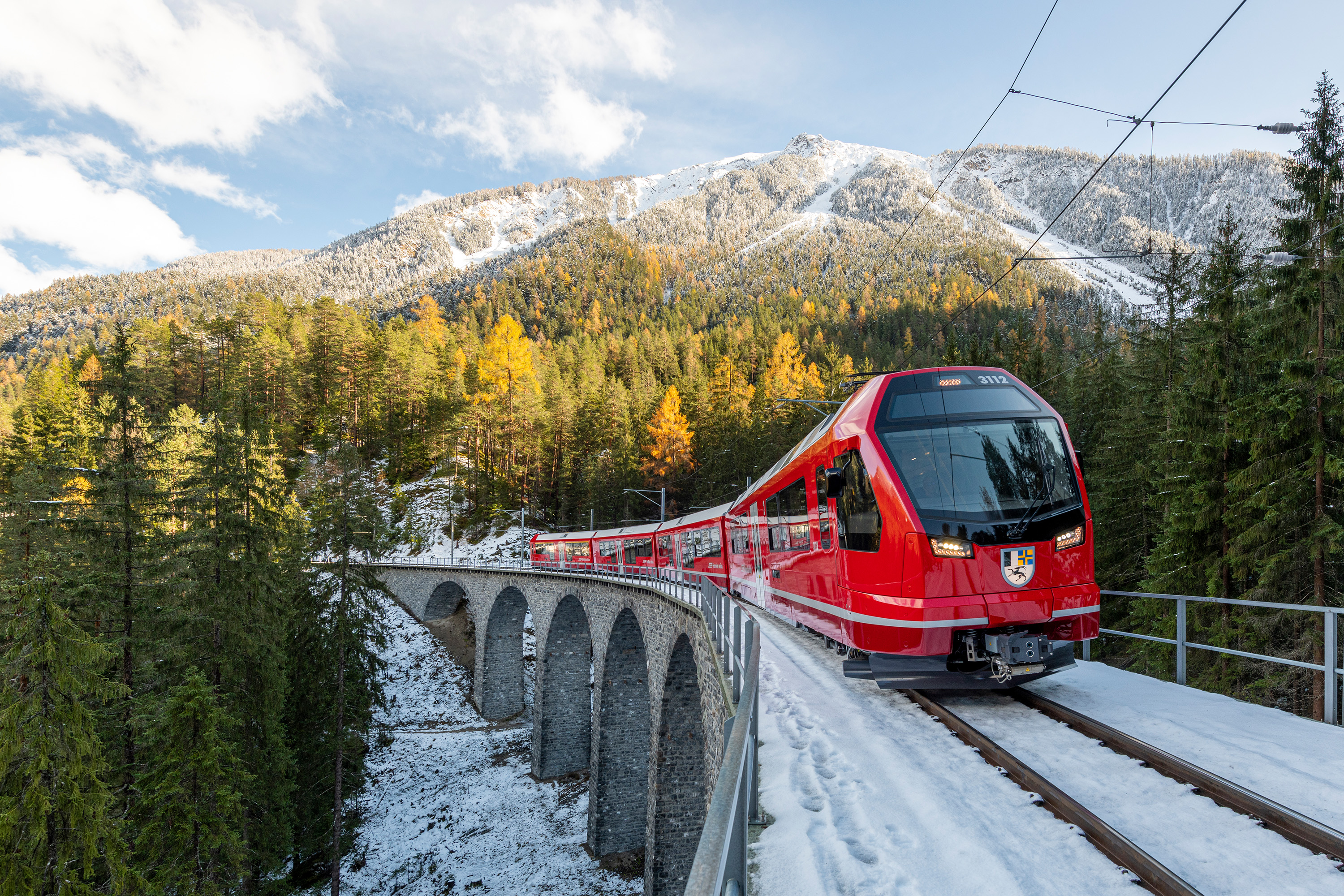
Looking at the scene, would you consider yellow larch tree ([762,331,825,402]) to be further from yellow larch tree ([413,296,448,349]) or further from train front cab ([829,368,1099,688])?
train front cab ([829,368,1099,688])

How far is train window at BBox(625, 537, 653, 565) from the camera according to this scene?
2483 centimetres

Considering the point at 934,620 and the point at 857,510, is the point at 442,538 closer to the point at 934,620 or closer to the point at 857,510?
the point at 857,510

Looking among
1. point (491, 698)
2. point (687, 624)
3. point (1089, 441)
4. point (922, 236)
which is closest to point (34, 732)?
point (687, 624)

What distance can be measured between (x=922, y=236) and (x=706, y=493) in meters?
137

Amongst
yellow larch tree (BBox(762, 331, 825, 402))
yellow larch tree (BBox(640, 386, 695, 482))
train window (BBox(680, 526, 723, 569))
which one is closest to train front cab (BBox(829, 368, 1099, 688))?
train window (BBox(680, 526, 723, 569))

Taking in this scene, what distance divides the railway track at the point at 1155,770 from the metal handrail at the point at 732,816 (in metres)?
1.90

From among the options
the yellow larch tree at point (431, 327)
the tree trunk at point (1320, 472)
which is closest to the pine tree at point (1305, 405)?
the tree trunk at point (1320, 472)

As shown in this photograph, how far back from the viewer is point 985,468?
706 cm

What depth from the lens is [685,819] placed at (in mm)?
14438

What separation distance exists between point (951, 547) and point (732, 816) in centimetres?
515

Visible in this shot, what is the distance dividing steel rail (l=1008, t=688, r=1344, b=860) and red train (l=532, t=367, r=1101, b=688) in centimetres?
94

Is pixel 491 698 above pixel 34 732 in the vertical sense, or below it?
below

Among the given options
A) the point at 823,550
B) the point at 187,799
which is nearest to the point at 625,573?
the point at 187,799

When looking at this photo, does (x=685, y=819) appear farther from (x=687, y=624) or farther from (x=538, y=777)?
(x=538, y=777)
